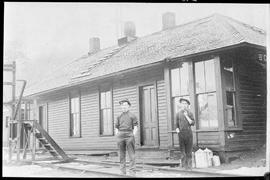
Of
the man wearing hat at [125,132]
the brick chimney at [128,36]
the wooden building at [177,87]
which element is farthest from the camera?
the brick chimney at [128,36]

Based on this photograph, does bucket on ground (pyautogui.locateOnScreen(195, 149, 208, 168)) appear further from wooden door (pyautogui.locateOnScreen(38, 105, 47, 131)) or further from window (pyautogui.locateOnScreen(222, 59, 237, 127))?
wooden door (pyautogui.locateOnScreen(38, 105, 47, 131))

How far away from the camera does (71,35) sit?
11.7 m

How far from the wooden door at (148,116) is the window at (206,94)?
5.78 ft

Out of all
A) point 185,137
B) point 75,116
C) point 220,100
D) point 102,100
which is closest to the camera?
point 185,137

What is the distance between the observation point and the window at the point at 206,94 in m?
10.5

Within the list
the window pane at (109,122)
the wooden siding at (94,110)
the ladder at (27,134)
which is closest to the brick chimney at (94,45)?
the wooden siding at (94,110)

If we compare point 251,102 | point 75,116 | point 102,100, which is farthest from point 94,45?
point 251,102

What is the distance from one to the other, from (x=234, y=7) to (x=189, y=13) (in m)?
1.22

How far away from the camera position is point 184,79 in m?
11.2

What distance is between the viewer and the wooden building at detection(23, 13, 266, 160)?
10.5m

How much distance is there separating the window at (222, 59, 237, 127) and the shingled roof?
0.71 metres

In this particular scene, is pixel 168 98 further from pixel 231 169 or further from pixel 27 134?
pixel 27 134

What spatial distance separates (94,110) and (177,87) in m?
4.09

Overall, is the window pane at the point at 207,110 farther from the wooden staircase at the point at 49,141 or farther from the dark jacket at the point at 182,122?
the wooden staircase at the point at 49,141
